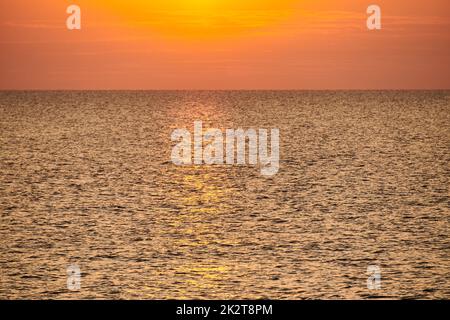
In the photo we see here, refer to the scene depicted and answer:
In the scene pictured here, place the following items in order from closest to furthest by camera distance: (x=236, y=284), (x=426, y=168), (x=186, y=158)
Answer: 1. (x=236, y=284)
2. (x=426, y=168)
3. (x=186, y=158)

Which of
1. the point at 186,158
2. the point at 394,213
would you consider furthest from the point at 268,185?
the point at 186,158

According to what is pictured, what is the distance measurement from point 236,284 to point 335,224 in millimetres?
5792

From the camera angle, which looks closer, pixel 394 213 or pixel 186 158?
pixel 394 213

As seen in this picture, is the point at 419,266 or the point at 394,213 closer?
the point at 419,266

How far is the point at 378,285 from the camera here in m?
12.9

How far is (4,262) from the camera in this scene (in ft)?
47.2

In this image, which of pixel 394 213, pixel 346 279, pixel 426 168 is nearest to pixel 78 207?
pixel 394 213

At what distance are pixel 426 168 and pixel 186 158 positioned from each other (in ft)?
32.1

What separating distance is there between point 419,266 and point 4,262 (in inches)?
268
